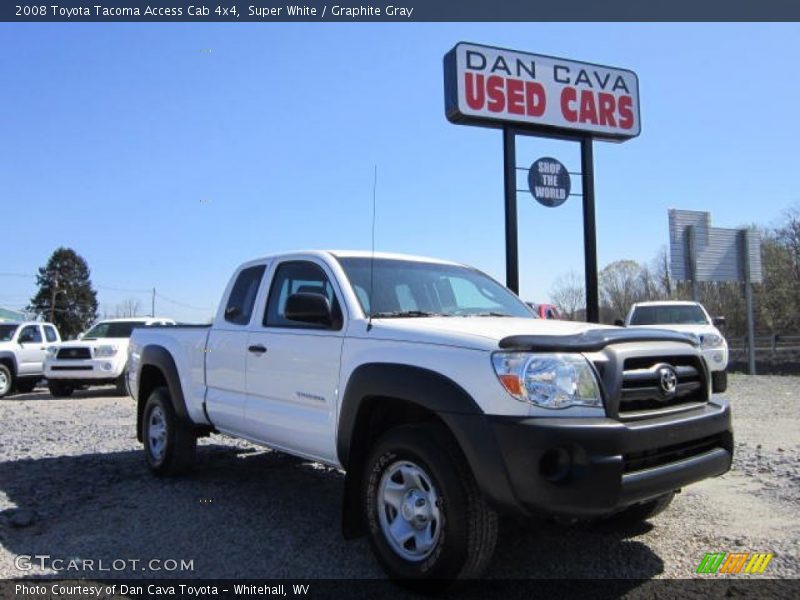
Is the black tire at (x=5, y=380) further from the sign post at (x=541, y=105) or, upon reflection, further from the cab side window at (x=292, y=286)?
the cab side window at (x=292, y=286)

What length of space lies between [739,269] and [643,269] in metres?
39.6

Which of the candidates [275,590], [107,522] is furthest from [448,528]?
[107,522]

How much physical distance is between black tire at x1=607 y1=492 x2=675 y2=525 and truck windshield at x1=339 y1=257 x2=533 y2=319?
58.1 inches

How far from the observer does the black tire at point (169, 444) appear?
5.98 metres

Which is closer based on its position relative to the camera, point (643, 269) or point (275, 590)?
point (275, 590)

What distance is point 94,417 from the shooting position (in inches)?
441

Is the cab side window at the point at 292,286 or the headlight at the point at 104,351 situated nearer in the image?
the cab side window at the point at 292,286

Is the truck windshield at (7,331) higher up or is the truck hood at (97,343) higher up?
the truck windshield at (7,331)

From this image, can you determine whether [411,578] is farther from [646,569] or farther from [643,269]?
[643,269]

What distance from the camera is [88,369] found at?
15125 mm

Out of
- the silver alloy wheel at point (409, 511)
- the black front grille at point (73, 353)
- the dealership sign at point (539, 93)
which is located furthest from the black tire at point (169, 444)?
the black front grille at point (73, 353)

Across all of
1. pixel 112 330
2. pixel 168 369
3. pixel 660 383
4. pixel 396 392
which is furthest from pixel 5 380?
pixel 660 383

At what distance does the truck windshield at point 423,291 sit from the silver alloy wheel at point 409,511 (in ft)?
3.41

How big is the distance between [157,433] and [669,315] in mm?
10550
